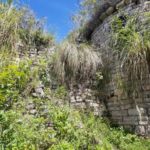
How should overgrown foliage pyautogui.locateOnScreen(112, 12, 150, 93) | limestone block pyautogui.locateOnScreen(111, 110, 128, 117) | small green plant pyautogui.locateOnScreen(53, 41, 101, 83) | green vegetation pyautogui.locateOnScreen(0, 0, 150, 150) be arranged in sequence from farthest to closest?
small green plant pyautogui.locateOnScreen(53, 41, 101, 83) → limestone block pyautogui.locateOnScreen(111, 110, 128, 117) → overgrown foliage pyautogui.locateOnScreen(112, 12, 150, 93) → green vegetation pyautogui.locateOnScreen(0, 0, 150, 150)

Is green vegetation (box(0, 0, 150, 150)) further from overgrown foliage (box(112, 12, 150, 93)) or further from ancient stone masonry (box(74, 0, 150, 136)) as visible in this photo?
ancient stone masonry (box(74, 0, 150, 136))

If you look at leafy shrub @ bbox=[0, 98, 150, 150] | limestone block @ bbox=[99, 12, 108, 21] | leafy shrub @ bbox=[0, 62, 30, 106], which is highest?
limestone block @ bbox=[99, 12, 108, 21]

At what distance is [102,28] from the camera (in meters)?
7.21

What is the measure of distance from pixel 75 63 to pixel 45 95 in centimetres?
90

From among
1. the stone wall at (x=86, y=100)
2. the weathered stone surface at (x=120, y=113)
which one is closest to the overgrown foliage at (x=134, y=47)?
the weathered stone surface at (x=120, y=113)

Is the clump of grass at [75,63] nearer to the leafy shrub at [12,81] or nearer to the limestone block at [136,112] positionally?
the leafy shrub at [12,81]

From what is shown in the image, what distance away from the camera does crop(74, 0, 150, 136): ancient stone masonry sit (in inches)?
229

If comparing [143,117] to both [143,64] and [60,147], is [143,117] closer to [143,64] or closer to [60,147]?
[143,64]

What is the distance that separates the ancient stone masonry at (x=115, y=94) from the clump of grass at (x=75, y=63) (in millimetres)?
260

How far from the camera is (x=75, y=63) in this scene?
20.7 feet

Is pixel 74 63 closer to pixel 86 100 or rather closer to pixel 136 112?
pixel 86 100

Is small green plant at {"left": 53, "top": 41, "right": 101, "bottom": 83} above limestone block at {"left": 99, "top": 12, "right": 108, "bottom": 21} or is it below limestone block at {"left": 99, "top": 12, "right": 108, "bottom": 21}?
below

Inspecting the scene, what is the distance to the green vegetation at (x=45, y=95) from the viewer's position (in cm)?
467

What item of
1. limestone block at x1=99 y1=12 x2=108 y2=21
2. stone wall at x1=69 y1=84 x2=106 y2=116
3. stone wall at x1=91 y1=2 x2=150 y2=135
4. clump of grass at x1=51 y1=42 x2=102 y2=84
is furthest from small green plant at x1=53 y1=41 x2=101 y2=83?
limestone block at x1=99 y1=12 x2=108 y2=21
